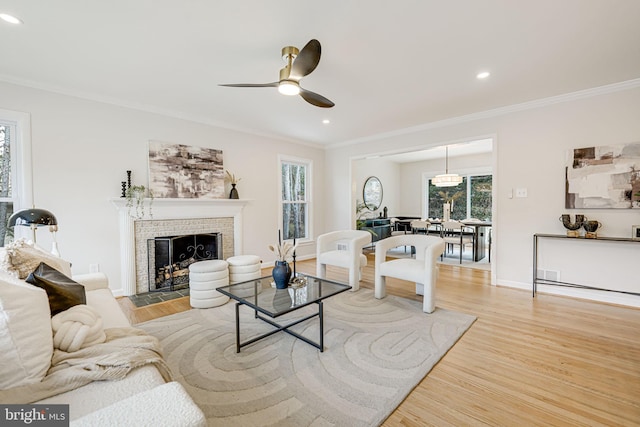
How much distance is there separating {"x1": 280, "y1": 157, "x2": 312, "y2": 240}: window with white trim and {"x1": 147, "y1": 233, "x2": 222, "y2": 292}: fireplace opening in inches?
60.5

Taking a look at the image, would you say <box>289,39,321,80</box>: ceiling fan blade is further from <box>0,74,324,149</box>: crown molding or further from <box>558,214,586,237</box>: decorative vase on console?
<box>558,214,586,237</box>: decorative vase on console

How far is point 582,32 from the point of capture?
83.6 inches

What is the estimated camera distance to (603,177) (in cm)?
320

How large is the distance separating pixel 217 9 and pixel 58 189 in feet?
9.41

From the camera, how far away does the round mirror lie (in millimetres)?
8005

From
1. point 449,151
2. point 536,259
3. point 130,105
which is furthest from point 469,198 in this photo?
point 130,105

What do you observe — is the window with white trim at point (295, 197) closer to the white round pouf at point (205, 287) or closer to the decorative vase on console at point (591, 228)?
the white round pouf at point (205, 287)

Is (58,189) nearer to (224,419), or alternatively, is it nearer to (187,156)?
(187,156)

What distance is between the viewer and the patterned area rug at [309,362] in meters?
1.58

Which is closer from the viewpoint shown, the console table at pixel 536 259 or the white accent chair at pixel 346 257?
the console table at pixel 536 259

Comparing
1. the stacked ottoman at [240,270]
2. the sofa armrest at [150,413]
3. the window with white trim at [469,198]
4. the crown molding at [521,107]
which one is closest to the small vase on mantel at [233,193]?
the stacked ottoman at [240,270]

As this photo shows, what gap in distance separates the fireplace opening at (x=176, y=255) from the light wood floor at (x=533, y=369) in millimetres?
627

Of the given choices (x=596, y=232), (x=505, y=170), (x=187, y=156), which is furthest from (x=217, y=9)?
(x=596, y=232)

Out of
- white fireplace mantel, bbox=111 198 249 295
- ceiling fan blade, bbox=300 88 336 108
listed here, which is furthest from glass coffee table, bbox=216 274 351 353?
white fireplace mantel, bbox=111 198 249 295
